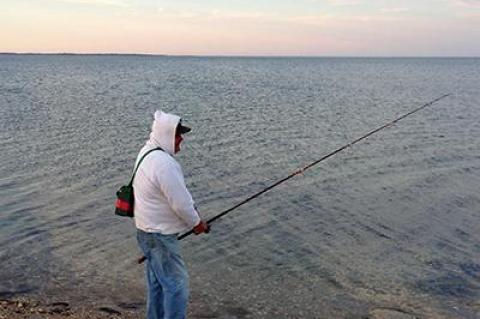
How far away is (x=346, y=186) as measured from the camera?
15.5 meters

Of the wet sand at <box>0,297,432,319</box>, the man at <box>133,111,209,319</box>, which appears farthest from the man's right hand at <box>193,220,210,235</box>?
the wet sand at <box>0,297,432,319</box>

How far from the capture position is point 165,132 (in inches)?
217

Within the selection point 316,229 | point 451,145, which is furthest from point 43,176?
point 451,145

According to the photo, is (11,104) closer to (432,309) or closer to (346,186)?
(346,186)

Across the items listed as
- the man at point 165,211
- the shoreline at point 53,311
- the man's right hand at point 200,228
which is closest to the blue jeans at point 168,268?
the man at point 165,211

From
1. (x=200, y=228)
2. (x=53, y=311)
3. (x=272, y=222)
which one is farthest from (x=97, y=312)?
(x=272, y=222)

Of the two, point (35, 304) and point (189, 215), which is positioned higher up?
point (189, 215)

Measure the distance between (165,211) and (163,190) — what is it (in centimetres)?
30

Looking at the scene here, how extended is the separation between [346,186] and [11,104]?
29.9m

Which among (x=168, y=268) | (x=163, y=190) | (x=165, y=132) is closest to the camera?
(x=163, y=190)

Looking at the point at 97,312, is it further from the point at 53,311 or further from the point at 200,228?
the point at 200,228

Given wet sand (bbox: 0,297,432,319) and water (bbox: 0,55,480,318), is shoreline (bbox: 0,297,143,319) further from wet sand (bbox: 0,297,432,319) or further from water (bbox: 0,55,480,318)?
water (bbox: 0,55,480,318)

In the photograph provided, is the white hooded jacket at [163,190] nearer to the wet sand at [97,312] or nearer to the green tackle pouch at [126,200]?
the green tackle pouch at [126,200]

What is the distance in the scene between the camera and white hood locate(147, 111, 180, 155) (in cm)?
550
